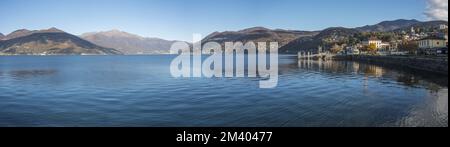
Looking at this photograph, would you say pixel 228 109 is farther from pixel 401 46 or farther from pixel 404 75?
pixel 401 46

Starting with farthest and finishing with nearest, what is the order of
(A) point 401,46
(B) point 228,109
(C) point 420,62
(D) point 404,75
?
1. (A) point 401,46
2. (C) point 420,62
3. (D) point 404,75
4. (B) point 228,109

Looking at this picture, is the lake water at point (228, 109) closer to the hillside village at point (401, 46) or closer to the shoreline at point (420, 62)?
the shoreline at point (420, 62)

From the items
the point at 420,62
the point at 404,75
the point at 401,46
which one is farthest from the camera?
the point at 401,46

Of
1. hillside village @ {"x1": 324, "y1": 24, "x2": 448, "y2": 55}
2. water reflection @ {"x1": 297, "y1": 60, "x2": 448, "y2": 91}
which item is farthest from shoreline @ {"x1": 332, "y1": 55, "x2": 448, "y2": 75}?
hillside village @ {"x1": 324, "y1": 24, "x2": 448, "y2": 55}

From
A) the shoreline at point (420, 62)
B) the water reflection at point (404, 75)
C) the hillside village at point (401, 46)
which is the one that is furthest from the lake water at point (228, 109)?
the hillside village at point (401, 46)

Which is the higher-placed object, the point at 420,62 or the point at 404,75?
the point at 420,62

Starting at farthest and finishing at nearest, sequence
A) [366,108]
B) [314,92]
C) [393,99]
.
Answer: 1. [314,92]
2. [393,99]
3. [366,108]

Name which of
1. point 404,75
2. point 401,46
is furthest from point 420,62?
point 401,46

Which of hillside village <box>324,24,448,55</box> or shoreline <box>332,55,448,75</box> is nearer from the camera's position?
shoreline <box>332,55,448,75</box>

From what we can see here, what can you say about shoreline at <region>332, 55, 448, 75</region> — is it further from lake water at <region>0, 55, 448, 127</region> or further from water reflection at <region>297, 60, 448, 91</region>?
lake water at <region>0, 55, 448, 127</region>
